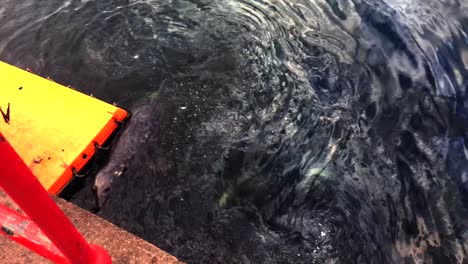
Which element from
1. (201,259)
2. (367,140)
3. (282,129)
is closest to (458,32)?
(367,140)

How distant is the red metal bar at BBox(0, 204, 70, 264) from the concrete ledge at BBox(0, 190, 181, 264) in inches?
26.3

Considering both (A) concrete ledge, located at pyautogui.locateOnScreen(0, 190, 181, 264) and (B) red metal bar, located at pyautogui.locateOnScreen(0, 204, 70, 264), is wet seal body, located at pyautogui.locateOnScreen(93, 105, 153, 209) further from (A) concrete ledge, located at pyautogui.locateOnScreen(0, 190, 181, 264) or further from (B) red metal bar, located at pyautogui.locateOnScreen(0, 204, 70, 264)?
(B) red metal bar, located at pyautogui.locateOnScreen(0, 204, 70, 264)

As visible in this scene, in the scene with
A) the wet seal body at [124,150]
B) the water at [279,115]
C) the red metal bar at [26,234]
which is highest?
the red metal bar at [26,234]

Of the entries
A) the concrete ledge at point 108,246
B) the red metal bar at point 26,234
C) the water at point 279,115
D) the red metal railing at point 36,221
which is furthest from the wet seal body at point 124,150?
the red metal bar at point 26,234

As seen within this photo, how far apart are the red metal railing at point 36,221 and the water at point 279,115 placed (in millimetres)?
1323

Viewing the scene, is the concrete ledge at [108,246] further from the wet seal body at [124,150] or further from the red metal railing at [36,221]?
the wet seal body at [124,150]

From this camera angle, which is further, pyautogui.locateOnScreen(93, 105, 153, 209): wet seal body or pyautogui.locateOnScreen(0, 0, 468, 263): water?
pyautogui.locateOnScreen(93, 105, 153, 209): wet seal body

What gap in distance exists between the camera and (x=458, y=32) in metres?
4.68

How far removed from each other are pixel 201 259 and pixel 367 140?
201 centimetres

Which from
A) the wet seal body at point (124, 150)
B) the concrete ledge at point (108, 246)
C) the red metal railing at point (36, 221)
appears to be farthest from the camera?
the wet seal body at point (124, 150)

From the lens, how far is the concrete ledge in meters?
2.57

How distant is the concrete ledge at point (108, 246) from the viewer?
8.45 ft

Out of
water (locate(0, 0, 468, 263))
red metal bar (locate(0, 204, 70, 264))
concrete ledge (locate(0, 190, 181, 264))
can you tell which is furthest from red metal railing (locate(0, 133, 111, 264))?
water (locate(0, 0, 468, 263))

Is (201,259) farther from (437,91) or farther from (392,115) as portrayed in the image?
(437,91)
